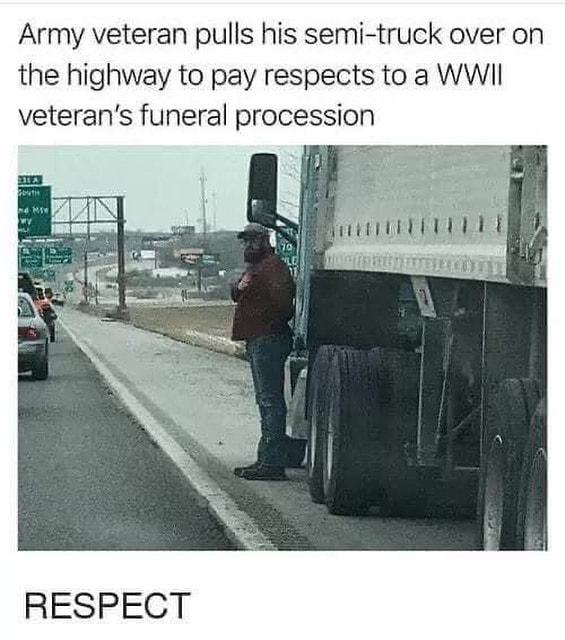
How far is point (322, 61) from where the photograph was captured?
6086 millimetres

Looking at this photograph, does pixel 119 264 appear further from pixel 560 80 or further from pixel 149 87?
pixel 560 80

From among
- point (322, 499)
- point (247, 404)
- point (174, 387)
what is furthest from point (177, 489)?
point (174, 387)

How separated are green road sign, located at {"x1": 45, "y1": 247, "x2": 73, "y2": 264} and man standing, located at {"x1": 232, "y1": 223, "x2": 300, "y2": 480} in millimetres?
727

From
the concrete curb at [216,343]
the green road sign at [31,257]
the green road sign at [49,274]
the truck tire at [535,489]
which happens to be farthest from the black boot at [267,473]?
the truck tire at [535,489]

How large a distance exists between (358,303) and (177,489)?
130 centimetres

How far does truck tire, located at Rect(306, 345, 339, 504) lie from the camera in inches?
333

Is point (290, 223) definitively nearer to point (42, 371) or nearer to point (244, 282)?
point (244, 282)

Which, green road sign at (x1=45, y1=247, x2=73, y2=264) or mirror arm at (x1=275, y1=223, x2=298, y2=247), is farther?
mirror arm at (x1=275, y1=223, x2=298, y2=247)

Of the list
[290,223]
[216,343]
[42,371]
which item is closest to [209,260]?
[290,223]

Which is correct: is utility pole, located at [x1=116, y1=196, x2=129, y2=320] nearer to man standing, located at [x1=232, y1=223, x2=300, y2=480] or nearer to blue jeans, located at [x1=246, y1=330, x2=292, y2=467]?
man standing, located at [x1=232, y1=223, x2=300, y2=480]

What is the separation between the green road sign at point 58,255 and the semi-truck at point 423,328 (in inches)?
26.7

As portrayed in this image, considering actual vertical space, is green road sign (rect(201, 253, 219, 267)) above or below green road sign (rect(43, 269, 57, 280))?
above

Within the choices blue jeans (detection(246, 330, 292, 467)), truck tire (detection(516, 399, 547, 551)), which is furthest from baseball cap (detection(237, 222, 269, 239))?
truck tire (detection(516, 399, 547, 551))

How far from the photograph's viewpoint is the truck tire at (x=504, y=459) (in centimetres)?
607
